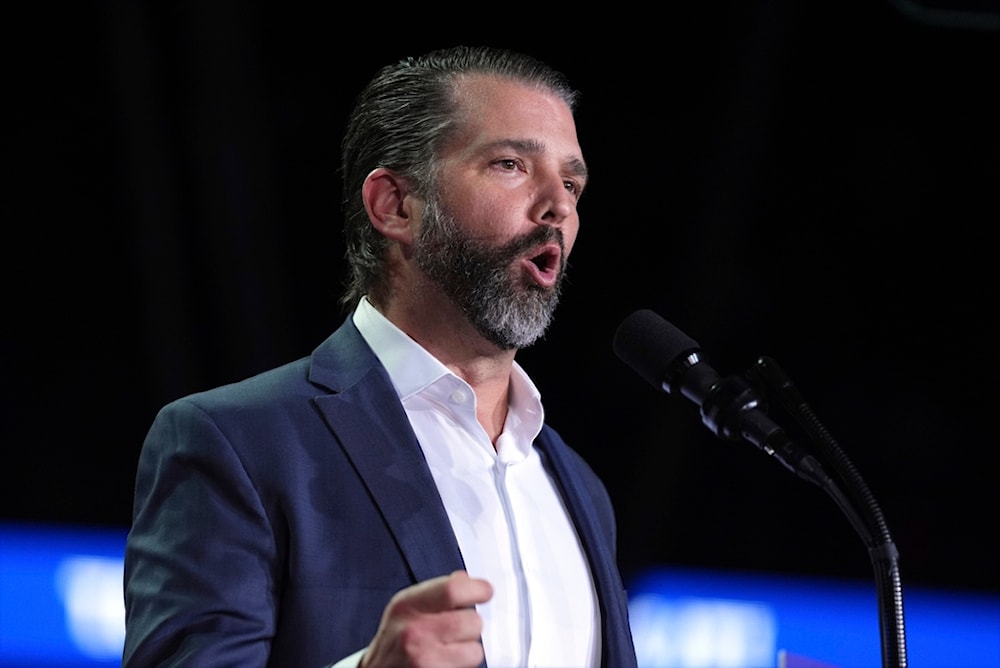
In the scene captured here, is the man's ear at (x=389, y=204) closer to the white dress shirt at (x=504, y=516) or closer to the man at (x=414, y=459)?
the man at (x=414, y=459)

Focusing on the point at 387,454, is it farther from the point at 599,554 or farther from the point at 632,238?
the point at 632,238

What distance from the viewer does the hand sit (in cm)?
104

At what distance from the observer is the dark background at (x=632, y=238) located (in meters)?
3.67

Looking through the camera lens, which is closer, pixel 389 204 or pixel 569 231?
pixel 569 231

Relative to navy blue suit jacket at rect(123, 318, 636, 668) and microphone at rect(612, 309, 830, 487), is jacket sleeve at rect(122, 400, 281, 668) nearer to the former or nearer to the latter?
navy blue suit jacket at rect(123, 318, 636, 668)

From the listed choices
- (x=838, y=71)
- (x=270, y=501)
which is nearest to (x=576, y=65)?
(x=838, y=71)

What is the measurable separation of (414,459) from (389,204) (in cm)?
54

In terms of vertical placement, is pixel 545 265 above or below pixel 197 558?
above

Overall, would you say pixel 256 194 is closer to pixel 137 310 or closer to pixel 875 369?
pixel 137 310

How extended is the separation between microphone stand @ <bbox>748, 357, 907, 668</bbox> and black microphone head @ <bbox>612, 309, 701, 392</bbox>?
15cm

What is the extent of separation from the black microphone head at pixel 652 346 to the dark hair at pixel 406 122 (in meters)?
0.43

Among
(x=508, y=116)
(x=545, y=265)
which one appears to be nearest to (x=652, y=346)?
(x=545, y=265)

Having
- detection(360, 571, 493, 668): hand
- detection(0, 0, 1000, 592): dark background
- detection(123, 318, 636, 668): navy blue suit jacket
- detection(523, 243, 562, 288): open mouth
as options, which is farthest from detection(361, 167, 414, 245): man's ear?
detection(0, 0, 1000, 592): dark background

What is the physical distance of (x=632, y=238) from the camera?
13.9 feet
